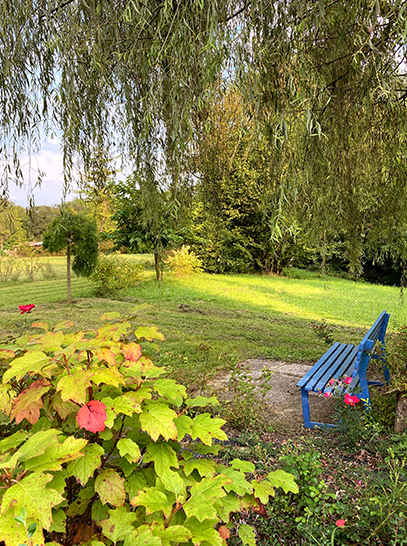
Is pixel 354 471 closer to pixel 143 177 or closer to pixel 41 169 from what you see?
pixel 143 177

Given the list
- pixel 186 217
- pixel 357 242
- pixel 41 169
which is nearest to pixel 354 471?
pixel 186 217

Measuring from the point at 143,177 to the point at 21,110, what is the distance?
2.42ft

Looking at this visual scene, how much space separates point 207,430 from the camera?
1024 millimetres

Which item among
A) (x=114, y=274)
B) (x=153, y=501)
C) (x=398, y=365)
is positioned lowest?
(x=398, y=365)

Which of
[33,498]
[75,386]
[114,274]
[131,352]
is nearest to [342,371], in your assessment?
[131,352]

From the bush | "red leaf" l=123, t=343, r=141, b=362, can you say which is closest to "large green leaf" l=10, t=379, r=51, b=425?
"red leaf" l=123, t=343, r=141, b=362

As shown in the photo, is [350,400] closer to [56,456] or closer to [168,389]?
[168,389]

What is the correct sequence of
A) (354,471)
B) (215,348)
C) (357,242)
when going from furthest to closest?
(215,348) < (357,242) < (354,471)

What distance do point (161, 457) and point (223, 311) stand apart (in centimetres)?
776

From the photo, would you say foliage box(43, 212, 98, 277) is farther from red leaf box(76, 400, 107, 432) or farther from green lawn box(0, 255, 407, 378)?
red leaf box(76, 400, 107, 432)

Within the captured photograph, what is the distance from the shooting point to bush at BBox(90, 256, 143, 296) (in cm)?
959

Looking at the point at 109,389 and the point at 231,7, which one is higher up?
the point at 231,7

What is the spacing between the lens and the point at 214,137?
2.70 meters

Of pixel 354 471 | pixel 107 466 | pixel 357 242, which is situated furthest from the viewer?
pixel 357 242
